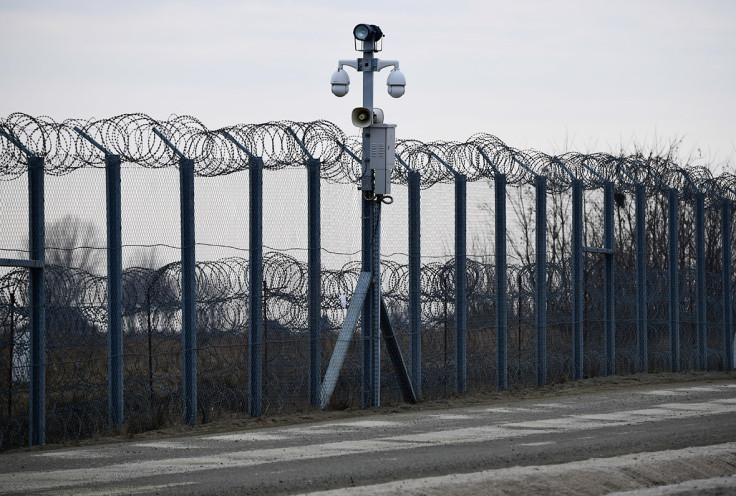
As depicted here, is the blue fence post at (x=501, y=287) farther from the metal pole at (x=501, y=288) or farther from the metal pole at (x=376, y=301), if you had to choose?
the metal pole at (x=376, y=301)

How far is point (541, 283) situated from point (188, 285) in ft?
20.8

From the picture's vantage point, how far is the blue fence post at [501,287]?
647 inches

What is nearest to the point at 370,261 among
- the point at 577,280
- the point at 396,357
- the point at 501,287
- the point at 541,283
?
the point at 396,357

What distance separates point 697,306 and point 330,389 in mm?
9067

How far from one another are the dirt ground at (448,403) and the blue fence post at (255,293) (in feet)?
1.15

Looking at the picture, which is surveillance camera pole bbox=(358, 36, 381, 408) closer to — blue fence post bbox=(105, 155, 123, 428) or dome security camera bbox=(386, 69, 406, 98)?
dome security camera bbox=(386, 69, 406, 98)

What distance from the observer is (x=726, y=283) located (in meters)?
20.5

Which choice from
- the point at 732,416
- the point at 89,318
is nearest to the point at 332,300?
the point at 89,318

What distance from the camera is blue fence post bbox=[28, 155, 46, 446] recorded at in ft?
37.6

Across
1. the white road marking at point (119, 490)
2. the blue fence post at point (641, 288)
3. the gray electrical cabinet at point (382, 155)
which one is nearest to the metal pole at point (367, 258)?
the gray electrical cabinet at point (382, 155)

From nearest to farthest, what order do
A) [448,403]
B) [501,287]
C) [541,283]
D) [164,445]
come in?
[164,445] → [448,403] → [501,287] → [541,283]

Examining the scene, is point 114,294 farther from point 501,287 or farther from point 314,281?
point 501,287

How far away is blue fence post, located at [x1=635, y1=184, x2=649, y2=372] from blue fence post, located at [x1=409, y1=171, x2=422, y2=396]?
531cm

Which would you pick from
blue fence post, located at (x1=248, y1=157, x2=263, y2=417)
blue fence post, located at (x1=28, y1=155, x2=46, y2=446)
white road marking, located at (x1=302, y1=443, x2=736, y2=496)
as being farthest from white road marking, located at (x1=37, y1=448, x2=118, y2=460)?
white road marking, located at (x1=302, y1=443, x2=736, y2=496)
